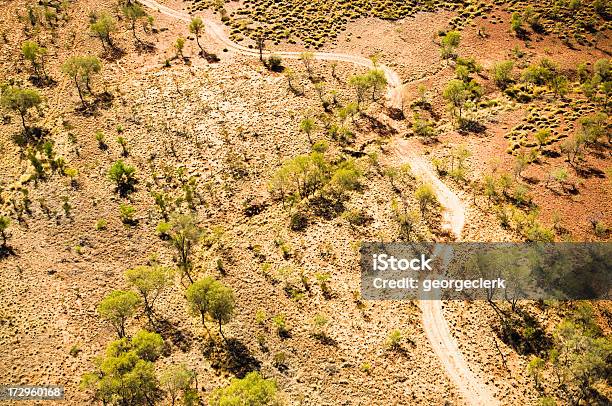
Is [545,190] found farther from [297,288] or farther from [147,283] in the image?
[147,283]

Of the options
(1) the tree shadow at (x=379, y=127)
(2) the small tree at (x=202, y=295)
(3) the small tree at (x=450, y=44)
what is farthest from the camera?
(3) the small tree at (x=450, y=44)

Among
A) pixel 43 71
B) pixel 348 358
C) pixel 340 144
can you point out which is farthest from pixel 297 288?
pixel 43 71

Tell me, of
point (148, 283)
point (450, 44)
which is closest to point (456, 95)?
point (450, 44)

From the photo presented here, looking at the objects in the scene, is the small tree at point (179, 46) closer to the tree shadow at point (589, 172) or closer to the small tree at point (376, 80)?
the small tree at point (376, 80)

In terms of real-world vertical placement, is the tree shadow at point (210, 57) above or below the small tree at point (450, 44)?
below

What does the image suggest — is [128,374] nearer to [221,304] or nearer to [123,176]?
[221,304]

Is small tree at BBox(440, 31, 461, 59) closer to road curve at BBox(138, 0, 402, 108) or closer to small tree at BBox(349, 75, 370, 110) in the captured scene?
road curve at BBox(138, 0, 402, 108)

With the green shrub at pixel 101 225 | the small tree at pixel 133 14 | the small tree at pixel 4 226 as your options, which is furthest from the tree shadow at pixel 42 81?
the green shrub at pixel 101 225
